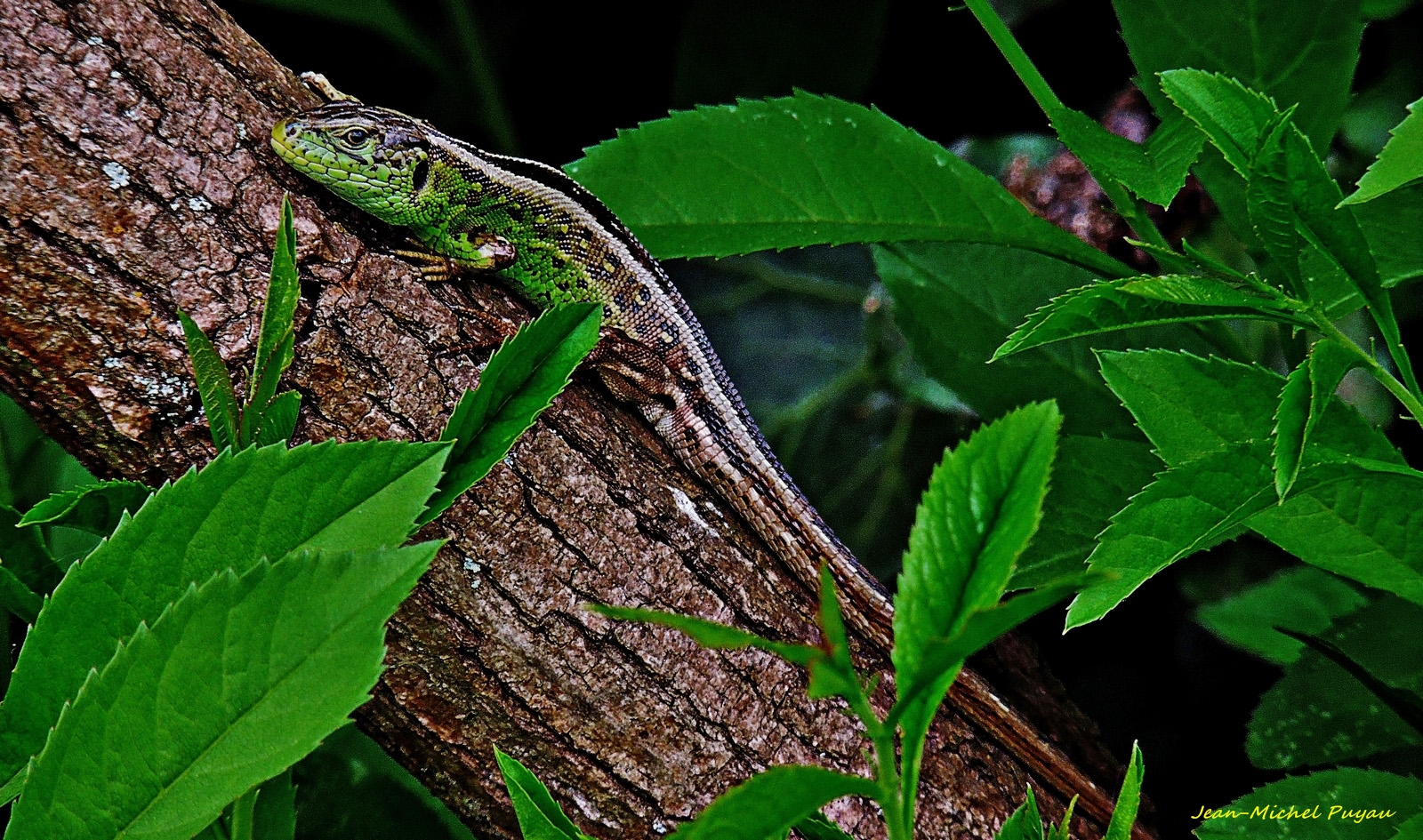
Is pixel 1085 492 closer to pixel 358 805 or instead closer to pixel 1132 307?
pixel 1132 307

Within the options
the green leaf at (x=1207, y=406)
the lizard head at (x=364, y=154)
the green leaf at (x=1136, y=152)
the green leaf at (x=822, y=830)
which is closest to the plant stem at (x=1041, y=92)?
the green leaf at (x=1136, y=152)

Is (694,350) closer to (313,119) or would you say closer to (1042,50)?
(313,119)

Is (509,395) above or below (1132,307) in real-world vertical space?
below

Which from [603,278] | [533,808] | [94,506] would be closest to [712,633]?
[533,808]

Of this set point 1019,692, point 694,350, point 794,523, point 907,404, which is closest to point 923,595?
point 794,523

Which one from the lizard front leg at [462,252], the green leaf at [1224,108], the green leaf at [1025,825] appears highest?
the green leaf at [1224,108]

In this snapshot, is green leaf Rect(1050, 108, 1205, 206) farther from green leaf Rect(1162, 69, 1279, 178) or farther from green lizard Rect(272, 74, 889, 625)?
green lizard Rect(272, 74, 889, 625)

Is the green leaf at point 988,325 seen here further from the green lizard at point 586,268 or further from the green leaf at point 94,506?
the green leaf at point 94,506
